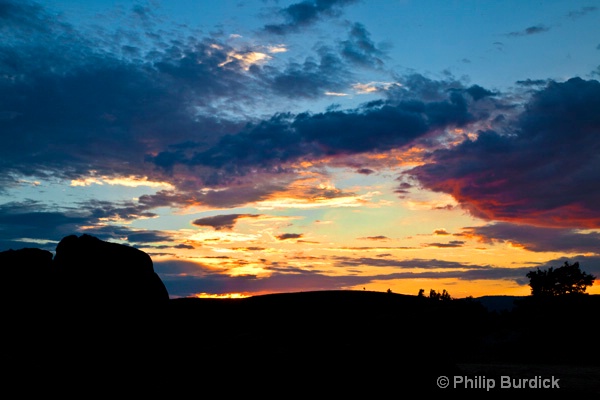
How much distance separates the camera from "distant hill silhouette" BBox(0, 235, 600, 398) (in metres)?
9.93

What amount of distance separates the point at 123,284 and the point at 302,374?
19.9 feet

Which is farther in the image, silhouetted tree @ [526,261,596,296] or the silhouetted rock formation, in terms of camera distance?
silhouetted tree @ [526,261,596,296]

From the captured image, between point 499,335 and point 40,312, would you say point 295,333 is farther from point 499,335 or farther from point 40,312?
point 499,335

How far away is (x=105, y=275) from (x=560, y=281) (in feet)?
164

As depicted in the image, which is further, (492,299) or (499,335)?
(492,299)

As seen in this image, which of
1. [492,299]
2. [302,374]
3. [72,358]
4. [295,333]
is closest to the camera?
[302,374]

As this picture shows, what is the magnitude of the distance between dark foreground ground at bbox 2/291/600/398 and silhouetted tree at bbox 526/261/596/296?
135ft

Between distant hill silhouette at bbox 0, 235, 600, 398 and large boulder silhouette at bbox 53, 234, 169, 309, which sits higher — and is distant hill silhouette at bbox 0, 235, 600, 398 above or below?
below

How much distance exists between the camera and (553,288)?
52281 mm

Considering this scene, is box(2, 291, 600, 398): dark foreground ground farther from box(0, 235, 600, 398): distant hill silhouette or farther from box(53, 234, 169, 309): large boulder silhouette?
box(53, 234, 169, 309): large boulder silhouette

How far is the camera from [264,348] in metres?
10.4

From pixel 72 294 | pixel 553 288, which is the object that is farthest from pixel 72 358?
pixel 553 288

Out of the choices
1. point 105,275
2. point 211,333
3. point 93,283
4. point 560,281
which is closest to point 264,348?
point 211,333

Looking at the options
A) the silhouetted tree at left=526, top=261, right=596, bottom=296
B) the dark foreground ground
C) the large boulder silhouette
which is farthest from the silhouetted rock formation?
the silhouetted tree at left=526, top=261, right=596, bottom=296
